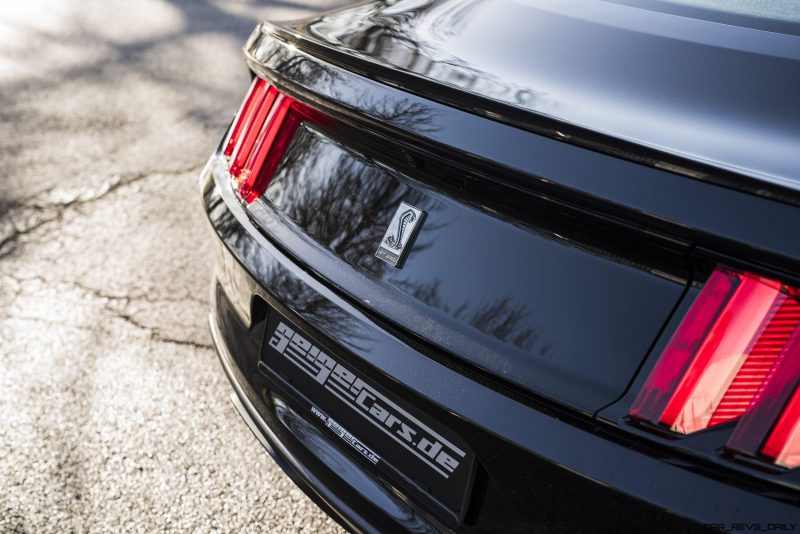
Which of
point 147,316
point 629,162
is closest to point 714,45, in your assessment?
point 629,162

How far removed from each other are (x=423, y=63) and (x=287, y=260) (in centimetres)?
51

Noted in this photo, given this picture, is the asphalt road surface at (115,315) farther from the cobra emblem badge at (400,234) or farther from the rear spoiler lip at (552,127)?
the rear spoiler lip at (552,127)

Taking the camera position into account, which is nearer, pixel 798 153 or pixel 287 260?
pixel 798 153

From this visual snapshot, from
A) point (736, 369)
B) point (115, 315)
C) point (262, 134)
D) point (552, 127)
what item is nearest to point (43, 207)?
point (115, 315)

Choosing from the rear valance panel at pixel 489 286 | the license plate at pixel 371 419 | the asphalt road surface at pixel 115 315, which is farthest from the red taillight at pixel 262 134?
the asphalt road surface at pixel 115 315

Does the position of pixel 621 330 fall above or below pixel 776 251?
below

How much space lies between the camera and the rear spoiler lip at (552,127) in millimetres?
977

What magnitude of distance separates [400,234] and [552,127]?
0.37 meters

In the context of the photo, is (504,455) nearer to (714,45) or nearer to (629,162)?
(629,162)

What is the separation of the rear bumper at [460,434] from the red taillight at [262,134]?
0.07 meters

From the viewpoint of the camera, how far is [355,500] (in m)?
1.50

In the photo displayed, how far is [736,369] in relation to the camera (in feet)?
3.26

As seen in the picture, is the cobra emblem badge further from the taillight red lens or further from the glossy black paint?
the taillight red lens

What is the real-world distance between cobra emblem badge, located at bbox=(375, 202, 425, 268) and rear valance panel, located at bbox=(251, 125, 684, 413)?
0.01m
